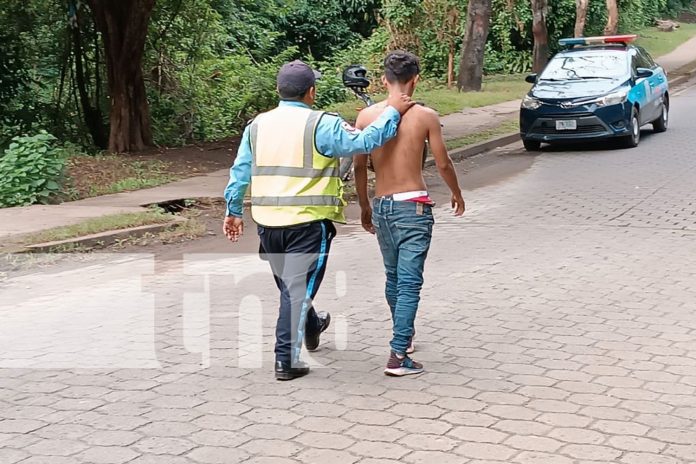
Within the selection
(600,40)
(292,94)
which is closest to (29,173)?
(292,94)

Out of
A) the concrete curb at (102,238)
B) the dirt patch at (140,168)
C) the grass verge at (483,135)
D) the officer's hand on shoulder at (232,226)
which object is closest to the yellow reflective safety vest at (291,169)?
the officer's hand on shoulder at (232,226)

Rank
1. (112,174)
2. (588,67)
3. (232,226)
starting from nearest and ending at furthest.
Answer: (232,226)
(112,174)
(588,67)

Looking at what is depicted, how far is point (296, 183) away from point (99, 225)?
17.6 ft

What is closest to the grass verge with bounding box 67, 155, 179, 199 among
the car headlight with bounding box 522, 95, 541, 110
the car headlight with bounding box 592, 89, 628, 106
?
the car headlight with bounding box 522, 95, 541, 110

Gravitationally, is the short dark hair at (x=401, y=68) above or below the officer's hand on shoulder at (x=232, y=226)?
above

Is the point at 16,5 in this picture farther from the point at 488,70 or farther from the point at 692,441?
the point at 488,70

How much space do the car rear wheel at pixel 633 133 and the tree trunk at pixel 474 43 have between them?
8.57 meters

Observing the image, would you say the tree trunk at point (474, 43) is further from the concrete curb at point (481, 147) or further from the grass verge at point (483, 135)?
the concrete curb at point (481, 147)

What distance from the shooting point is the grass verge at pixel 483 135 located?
16.7m

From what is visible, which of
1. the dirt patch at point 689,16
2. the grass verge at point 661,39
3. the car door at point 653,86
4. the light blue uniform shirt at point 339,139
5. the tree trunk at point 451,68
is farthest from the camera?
the dirt patch at point 689,16

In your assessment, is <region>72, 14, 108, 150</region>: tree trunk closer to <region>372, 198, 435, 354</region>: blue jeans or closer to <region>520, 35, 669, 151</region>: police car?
<region>520, 35, 669, 151</region>: police car

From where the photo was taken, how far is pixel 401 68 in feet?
17.8

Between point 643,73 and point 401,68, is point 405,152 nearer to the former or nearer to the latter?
point 401,68

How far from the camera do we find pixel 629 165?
14.3 metres
